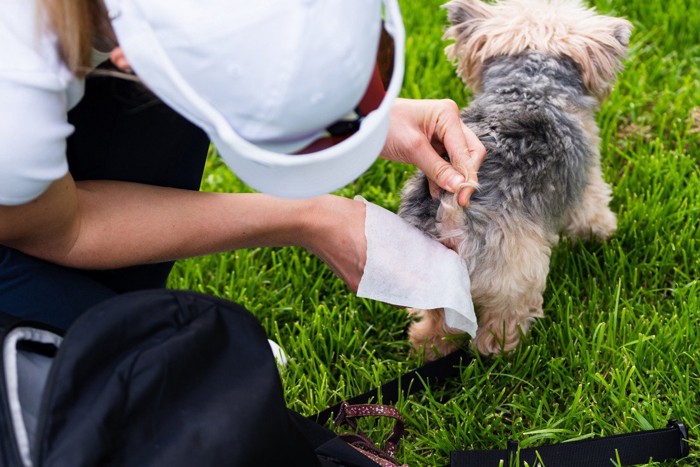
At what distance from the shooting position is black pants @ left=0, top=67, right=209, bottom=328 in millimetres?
1771

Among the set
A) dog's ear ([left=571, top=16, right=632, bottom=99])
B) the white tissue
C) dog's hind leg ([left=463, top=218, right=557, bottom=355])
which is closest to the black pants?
the white tissue

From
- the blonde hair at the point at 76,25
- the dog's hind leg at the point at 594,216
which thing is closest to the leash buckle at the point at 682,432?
the dog's hind leg at the point at 594,216

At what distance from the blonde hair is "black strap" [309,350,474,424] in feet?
3.58

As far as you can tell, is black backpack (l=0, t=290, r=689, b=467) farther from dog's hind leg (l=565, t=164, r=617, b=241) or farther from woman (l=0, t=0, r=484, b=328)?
dog's hind leg (l=565, t=164, r=617, b=241)

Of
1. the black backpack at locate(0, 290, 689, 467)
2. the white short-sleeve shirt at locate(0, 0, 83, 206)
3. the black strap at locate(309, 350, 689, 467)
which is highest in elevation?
the white short-sleeve shirt at locate(0, 0, 83, 206)

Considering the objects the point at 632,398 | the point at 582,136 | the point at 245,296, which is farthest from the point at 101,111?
the point at 632,398

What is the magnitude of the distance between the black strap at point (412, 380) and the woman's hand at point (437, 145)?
1.68ft

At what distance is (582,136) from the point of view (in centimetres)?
230

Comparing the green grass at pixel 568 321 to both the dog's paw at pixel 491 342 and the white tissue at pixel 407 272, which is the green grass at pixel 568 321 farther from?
the white tissue at pixel 407 272

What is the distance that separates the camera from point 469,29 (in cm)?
259

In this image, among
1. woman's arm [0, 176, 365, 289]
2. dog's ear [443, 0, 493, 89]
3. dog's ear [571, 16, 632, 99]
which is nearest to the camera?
woman's arm [0, 176, 365, 289]

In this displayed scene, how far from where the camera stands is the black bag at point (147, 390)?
1188mm

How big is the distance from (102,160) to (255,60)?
2.71ft

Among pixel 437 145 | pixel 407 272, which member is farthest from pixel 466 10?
pixel 407 272
